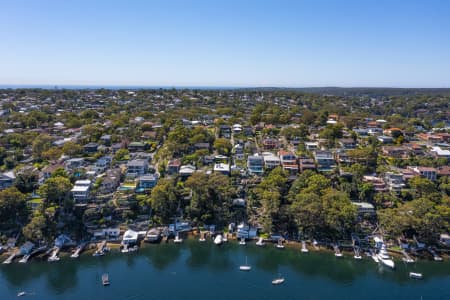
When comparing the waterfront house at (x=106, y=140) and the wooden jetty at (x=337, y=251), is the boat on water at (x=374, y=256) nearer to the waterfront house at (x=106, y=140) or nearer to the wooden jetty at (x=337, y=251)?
the wooden jetty at (x=337, y=251)

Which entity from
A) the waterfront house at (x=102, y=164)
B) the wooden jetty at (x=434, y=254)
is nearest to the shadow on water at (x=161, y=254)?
the waterfront house at (x=102, y=164)

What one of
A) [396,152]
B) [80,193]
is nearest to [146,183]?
[80,193]

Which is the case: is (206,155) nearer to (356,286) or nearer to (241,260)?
(241,260)

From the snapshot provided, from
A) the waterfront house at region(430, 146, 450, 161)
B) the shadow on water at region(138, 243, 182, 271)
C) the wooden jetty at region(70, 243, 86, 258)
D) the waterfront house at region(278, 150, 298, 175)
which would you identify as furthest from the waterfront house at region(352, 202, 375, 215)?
the wooden jetty at region(70, 243, 86, 258)

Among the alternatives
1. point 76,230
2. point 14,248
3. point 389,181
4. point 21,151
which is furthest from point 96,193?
point 389,181

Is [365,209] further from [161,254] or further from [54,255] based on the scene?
[54,255]
